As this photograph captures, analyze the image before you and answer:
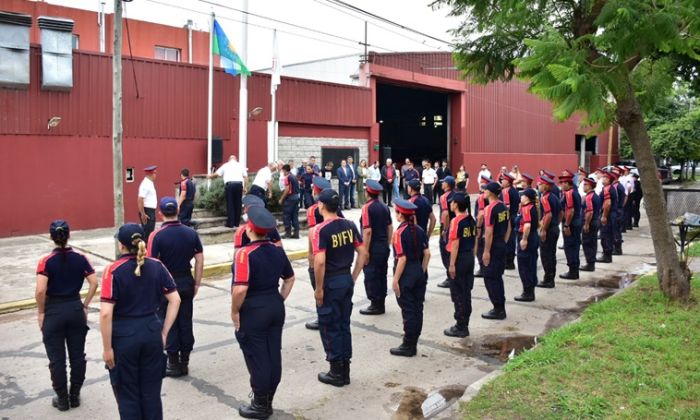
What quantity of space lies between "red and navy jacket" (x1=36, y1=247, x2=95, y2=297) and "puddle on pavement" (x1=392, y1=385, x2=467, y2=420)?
3005 millimetres

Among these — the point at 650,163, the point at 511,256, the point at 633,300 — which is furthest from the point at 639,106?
the point at 511,256

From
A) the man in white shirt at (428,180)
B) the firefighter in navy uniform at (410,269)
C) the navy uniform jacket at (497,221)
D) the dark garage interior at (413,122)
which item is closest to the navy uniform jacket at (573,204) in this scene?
the navy uniform jacket at (497,221)

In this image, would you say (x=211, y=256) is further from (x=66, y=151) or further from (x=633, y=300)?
A: (x=633, y=300)

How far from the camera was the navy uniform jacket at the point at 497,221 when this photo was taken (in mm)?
8320

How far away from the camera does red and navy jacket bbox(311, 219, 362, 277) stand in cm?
586

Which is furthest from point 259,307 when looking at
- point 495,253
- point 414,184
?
point 414,184

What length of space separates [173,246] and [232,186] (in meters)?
8.28

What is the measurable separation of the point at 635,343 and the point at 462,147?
2237cm

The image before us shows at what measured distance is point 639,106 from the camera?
328 inches

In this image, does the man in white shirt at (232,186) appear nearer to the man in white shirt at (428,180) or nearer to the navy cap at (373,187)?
the navy cap at (373,187)

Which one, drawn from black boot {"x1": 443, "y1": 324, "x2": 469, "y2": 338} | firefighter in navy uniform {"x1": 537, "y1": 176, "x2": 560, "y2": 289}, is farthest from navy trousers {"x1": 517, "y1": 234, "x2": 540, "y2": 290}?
black boot {"x1": 443, "y1": 324, "x2": 469, "y2": 338}

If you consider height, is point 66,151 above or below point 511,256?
above

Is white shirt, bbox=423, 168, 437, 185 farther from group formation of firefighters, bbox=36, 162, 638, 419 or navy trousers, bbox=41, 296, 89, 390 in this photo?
navy trousers, bbox=41, 296, 89, 390

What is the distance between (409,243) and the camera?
6.62 metres
